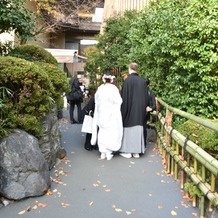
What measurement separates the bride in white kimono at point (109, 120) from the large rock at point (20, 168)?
1.79 m

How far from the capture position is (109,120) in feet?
17.8

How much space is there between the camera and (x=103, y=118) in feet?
17.8

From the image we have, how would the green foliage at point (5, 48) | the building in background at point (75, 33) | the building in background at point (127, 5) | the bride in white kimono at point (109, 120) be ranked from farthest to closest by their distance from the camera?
A: the building in background at point (75, 33), the building in background at point (127, 5), the green foliage at point (5, 48), the bride in white kimono at point (109, 120)

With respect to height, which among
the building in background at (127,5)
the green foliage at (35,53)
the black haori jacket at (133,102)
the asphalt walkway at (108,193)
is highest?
the building in background at (127,5)

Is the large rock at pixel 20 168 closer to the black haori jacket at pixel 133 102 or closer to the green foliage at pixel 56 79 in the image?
the green foliage at pixel 56 79

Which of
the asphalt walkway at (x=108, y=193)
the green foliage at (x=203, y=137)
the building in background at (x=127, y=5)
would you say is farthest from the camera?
the building in background at (x=127, y=5)

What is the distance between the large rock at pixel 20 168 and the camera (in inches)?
138

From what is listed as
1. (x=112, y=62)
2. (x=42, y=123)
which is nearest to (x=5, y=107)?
(x=42, y=123)

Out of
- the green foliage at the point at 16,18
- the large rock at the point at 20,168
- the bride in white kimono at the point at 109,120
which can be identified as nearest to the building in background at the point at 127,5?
the green foliage at the point at 16,18

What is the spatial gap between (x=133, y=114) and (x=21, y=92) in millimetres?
2319

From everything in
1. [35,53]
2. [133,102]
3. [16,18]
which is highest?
[16,18]

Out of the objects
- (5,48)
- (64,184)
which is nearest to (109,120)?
(64,184)

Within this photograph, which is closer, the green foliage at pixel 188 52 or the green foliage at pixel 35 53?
the green foliage at pixel 188 52

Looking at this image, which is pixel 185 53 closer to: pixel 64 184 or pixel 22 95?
pixel 22 95
